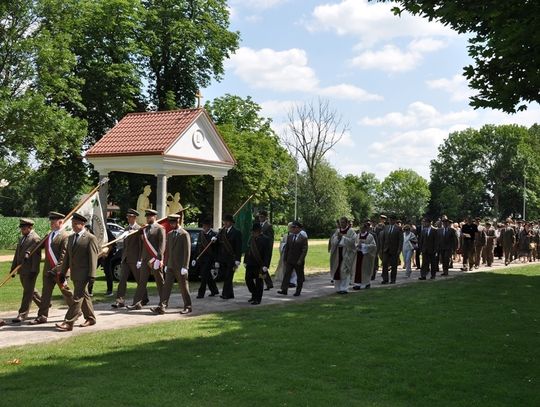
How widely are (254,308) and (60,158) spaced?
21606mm

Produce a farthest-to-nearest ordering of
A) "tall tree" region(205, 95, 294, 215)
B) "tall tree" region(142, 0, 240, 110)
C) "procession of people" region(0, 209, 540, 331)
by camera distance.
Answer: "tall tree" region(205, 95, 294, 215) → "tall tree" region(142, 0, 240, 110) → "procession of people" region(0, 209, 540, 331)

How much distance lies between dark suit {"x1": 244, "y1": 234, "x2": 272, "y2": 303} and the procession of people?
0.02 meters

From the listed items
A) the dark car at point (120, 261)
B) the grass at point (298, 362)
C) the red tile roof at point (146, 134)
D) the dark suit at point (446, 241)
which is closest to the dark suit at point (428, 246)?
the dark suit at point (446, 241)

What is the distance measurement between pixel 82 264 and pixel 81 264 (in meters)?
0.02

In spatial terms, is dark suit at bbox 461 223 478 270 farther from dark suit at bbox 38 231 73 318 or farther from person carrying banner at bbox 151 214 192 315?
dark suit at bbox 38 231 73 318

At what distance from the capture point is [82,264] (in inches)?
434

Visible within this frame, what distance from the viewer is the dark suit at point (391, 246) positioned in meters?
19.2

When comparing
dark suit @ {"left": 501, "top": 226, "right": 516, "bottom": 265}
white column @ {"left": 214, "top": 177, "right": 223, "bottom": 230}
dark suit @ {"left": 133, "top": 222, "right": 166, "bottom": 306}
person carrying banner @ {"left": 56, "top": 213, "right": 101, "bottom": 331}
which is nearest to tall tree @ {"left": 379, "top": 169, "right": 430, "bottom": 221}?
dark suit @ {"left": 501, "top": 226, "right": 516, "bottom": 265}

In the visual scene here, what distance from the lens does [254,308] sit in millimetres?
13602

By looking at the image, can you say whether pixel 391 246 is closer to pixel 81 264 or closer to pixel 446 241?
pixel 446 241

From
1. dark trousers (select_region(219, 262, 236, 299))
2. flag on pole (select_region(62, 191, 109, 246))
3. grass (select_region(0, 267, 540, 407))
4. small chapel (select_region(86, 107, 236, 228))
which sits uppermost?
small chapel (select_region(86, 107, 236, 228))

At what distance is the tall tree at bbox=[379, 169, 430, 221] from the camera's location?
10350cm

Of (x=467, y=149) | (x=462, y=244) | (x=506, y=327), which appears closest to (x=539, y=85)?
(x=506, y=327)

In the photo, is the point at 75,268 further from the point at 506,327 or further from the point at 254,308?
the point at 506,327
